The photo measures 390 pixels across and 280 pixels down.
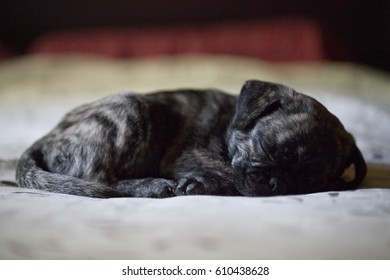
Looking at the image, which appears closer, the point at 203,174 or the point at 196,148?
the point at 203,174

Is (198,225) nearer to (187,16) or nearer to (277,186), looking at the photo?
(277,186)

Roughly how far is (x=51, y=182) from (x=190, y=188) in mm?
406

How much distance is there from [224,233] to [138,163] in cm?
67

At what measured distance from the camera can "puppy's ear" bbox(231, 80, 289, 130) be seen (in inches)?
63.0

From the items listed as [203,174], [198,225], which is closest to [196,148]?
[203,174]

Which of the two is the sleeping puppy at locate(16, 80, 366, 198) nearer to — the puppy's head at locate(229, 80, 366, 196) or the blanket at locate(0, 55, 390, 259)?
the puppy's head at locate(229, 80, 366, 196)

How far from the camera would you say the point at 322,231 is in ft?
3.50

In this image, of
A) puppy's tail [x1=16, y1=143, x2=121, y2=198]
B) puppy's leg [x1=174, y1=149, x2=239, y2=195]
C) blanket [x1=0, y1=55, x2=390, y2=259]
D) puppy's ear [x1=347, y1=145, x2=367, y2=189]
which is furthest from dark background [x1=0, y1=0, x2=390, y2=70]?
puppy's tail [x1=16, y1=143, x2=121, y2=198]

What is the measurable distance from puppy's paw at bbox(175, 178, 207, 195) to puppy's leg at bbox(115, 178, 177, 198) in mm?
24

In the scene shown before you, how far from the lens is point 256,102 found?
1.64 metres

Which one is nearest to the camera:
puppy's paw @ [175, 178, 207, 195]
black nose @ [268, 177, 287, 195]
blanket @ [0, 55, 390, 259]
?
blanket @ [0, 55, 390, 259]

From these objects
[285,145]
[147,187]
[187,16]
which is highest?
[187,16]

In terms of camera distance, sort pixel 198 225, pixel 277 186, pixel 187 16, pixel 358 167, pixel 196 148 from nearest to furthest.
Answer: pixel 198 225 → pixel 277 186 → pixel 358 167 → pixel 196 148 → pixel 187 16
